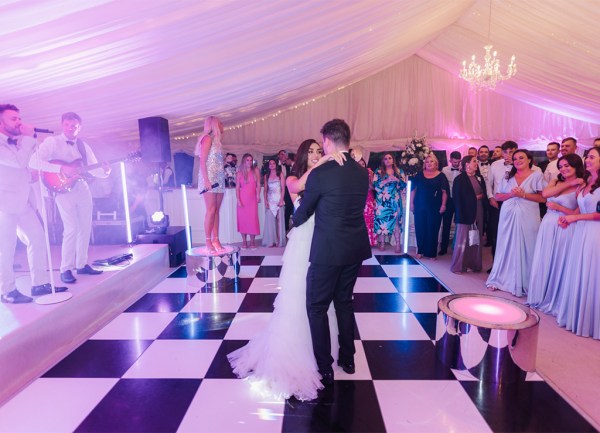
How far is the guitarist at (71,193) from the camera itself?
3258mm

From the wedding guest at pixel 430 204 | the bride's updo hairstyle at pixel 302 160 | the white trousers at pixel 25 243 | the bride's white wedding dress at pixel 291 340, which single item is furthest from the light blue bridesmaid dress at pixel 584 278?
the white trousers at pixel 25 243

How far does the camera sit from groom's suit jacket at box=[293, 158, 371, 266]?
1.97 meters

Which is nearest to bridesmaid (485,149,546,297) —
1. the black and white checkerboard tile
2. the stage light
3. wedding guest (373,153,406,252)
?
the black and white checkerboard tile

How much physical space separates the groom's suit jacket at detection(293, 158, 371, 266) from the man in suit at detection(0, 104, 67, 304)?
82.7 inches

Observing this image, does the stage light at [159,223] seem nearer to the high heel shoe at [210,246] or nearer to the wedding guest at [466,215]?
the high heel shoe at [210,246]

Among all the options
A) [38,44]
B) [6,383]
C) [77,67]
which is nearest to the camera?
[38,44]

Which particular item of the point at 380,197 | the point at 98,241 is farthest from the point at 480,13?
the point at 98,241

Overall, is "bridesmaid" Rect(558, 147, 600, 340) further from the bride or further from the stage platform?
the stage platform

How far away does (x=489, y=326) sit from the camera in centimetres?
214

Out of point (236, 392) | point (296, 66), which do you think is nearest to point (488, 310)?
point (236, 392)

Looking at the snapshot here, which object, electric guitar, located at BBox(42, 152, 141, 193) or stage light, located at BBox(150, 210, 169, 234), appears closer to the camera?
electric guitar, located at BBox(42, 152, 141, 193)

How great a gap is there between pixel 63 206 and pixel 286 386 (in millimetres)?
2529

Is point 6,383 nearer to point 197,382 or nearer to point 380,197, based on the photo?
point 197,382

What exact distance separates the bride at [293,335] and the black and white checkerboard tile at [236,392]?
68 millimetres
